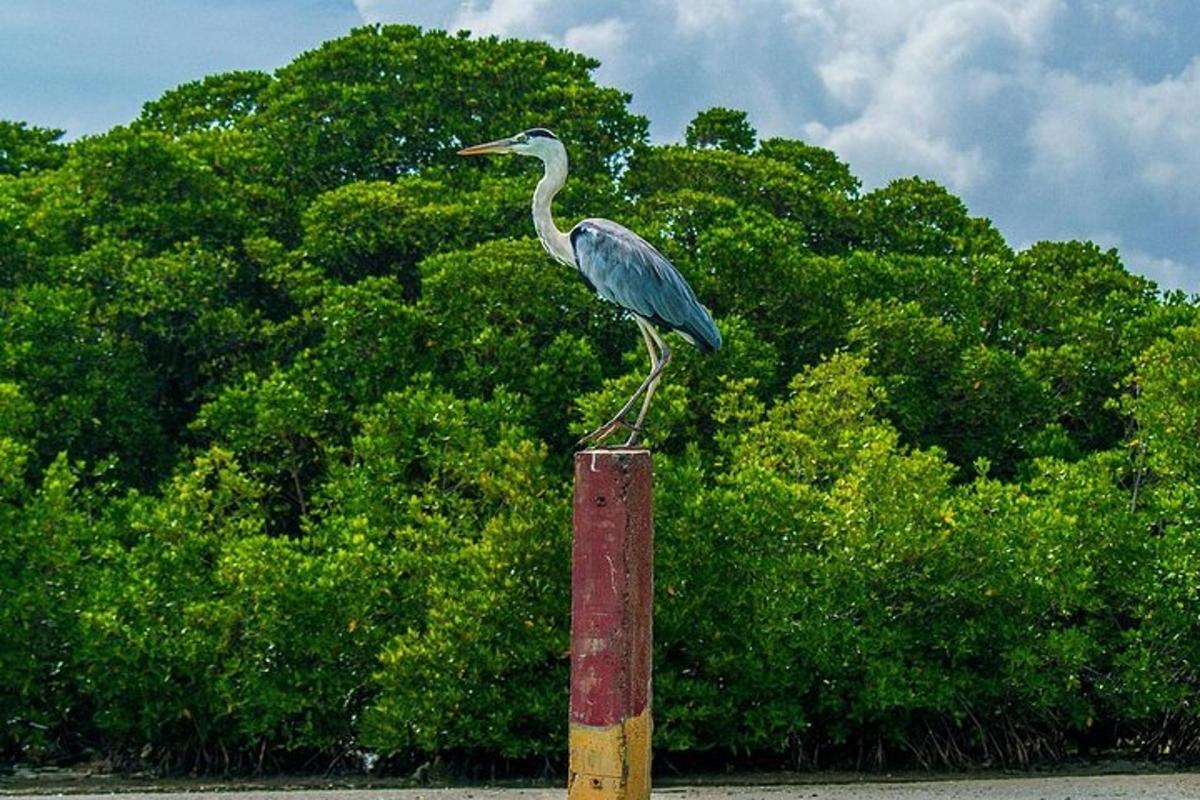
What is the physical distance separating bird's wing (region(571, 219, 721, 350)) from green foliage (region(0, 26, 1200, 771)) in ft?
20.6

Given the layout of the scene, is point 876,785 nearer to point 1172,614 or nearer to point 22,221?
point 1172,614

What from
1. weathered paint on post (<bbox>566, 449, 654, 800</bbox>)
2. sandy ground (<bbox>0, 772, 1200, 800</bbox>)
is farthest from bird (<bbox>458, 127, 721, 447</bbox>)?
sandy ground (<bbox>0, 772, 1200, 800</bbox>)

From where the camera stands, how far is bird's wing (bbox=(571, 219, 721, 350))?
1261cm

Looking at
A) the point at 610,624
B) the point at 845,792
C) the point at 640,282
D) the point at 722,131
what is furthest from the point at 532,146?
the point at 722,131

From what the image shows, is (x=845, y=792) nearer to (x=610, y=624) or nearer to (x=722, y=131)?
(x=610, y=624)

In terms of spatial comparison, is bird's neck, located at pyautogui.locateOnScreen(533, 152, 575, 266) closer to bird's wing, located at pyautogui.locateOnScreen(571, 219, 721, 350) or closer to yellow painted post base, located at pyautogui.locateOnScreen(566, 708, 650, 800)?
bird's wing, located at pyautogui.locateOnScreen(571, 219, 721, 350)

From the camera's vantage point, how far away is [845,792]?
1833cm

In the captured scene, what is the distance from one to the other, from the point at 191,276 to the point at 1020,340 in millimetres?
12662

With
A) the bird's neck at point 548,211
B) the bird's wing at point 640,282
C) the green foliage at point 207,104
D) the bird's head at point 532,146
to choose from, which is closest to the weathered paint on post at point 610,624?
the bird's wing at point 640,282

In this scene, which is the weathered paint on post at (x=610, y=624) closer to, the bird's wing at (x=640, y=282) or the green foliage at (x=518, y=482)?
the bird's wing at (x=640, y=282)

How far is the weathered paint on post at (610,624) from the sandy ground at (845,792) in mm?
7583

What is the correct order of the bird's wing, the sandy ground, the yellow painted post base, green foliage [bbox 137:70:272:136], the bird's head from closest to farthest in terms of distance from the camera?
the yellow painted post base, the bird's wing, the bird's head, the sandy ground, green foliage [bbox 137:70:272:136]

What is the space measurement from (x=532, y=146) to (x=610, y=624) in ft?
14.9

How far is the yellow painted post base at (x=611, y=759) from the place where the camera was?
10461 millimetres
